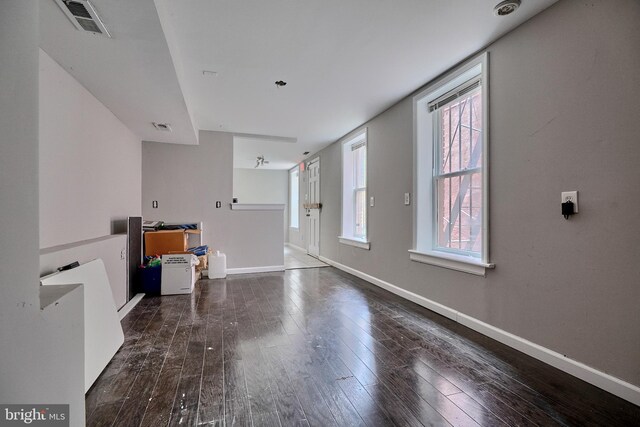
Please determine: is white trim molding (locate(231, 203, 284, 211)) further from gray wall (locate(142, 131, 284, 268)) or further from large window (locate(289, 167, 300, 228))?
large window (locate(289, 167, 300, 228))

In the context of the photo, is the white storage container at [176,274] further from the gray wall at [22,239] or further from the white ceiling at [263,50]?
the gray wall at [22,239]

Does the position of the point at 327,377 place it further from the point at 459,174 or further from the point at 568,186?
the point at 459,174

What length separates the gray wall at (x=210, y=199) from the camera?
459 centimetres

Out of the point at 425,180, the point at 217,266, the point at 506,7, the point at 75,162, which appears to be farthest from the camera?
the point at 217,266

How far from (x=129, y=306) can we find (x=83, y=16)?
2.65m

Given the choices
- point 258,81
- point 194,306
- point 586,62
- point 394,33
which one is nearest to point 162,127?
point 258,81

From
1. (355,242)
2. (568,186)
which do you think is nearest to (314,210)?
(355,242)

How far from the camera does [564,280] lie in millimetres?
1910

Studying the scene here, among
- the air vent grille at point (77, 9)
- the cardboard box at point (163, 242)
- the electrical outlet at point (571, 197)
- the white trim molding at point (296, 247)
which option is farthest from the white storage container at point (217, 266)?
the electrical outlet at point (571, 197)

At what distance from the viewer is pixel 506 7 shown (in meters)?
1.97

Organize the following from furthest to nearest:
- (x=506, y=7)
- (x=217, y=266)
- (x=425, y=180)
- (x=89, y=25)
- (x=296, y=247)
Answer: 1. (x=296, y=247)
2. (x=217, y=266)
3. (x=425, y=180)
4. (x=506, y=7)
5. (x=89, y=25)

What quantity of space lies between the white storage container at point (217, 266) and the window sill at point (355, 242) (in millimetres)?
1960

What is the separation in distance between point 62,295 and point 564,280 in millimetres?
2582

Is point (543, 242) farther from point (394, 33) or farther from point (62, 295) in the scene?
point (62, 295)
